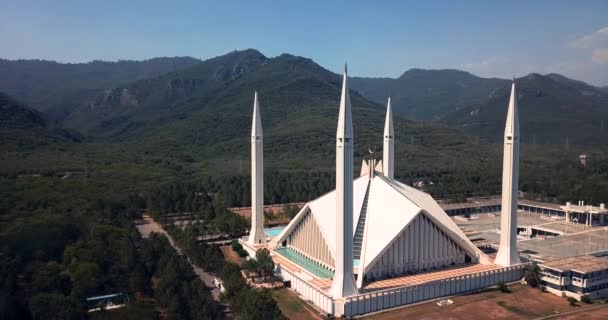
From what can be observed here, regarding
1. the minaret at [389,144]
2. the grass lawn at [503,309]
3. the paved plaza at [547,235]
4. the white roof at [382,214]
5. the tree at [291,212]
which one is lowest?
the grass lawn at [503,309]

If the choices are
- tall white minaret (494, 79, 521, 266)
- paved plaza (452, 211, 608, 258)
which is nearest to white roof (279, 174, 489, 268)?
tall white minaret (494, 79, 521, 266)

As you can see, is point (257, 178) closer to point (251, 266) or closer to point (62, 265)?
point (251, 266)

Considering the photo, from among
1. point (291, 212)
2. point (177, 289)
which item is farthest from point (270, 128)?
point (177, 289)

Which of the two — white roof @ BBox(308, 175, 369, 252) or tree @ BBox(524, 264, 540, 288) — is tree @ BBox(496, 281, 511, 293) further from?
white roof @ BBox(308, 175, 369, 252)

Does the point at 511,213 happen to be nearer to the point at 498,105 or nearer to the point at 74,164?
the point at 74,164

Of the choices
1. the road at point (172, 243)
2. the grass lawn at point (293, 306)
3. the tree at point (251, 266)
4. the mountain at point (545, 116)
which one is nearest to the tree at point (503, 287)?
the grass lawn at point (293, 306)

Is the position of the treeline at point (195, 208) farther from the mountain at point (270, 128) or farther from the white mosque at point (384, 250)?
the mountain at point (270, 128)
